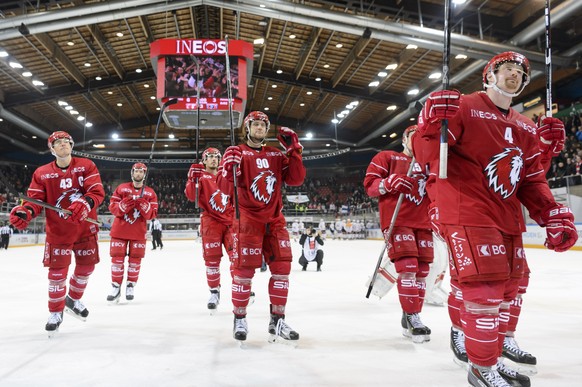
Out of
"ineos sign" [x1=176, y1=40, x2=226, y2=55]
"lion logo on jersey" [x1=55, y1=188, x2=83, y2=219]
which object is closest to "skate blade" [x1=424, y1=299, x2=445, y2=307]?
"lion logo on jersey" [x1=55, y1=188, x2=83, y2=219]

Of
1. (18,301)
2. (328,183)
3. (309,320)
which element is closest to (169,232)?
(328,183)

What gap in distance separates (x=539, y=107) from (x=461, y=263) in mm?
17818

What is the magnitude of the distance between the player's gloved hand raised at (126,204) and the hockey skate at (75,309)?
4.41 feet

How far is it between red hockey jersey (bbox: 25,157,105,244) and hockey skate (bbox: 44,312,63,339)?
59cm

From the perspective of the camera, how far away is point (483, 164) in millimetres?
2178

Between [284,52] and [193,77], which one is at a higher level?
[284,52]

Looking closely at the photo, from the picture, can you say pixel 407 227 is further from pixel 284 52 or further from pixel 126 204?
pixel 284 52

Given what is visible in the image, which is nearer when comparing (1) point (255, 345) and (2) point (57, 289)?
(1) point (255, 345)

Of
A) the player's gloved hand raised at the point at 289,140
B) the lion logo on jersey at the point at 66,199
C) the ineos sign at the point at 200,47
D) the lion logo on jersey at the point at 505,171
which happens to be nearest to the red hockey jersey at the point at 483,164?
the lion logo on jersey at the point at 505,171

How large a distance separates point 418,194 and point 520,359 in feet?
4.72

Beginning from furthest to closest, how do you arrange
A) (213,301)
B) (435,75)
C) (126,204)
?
(435,75) → (126,204) → (213,301)

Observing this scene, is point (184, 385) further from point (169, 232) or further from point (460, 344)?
point (169, 232)

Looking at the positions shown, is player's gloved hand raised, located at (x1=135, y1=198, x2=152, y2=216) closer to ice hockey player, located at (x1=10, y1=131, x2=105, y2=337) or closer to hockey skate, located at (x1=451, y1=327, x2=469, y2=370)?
ice hockey player, located at (x1=10, y1=131, x2=105, y2=337)

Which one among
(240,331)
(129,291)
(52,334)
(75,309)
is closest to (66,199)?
(75,309)
